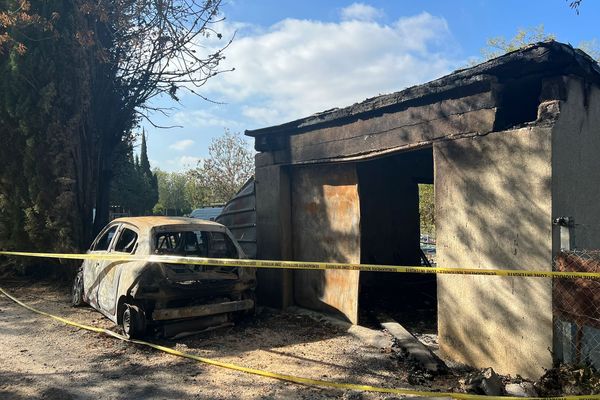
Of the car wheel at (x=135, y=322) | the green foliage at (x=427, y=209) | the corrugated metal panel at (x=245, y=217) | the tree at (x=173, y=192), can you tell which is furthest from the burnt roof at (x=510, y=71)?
the tree at (x=173, y=192)

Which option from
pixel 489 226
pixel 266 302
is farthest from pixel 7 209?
pixel 489 226

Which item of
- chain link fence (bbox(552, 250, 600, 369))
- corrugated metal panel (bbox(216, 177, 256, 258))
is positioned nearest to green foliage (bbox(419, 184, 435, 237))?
corrugated metal panel (bbox(216, 177, 256, 258))

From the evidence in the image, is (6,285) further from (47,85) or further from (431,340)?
(431,340)

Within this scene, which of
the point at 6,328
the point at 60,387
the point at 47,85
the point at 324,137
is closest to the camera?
the point at 60,387

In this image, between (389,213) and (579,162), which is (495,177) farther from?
(389,213)

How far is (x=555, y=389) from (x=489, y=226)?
5.54 feet

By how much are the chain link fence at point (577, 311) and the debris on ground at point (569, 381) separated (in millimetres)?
110

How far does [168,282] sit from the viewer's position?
5.72 metres

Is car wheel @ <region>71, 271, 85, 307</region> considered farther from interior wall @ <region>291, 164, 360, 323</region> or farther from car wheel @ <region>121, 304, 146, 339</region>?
interior wall @ <region>291, 164, 360, 323</region>

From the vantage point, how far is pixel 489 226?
4918 millimetres

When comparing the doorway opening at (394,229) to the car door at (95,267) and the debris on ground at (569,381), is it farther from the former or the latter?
the car door at (95,267)

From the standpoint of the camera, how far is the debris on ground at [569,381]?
3842 mm

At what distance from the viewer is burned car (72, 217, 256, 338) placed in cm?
571

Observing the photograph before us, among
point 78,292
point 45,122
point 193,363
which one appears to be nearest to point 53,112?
point 45,122
